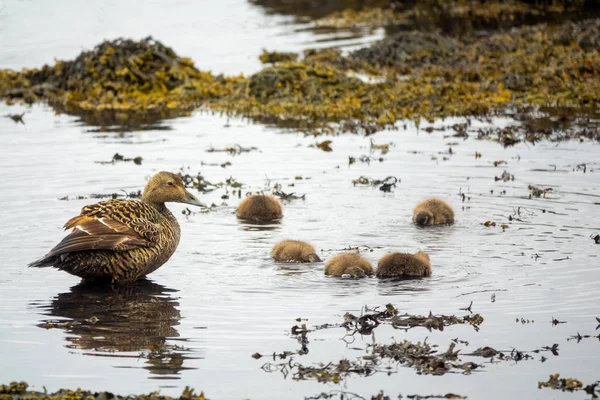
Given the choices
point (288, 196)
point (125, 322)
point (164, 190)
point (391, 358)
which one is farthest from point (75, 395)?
point (288, 196)

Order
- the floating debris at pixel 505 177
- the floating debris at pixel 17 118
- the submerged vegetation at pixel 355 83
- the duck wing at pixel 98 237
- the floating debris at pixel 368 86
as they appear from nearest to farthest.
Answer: the duck wing at pixel 98 237 < the floating debris at pixel 505 177 < the floating debris at pixel 368 86 < the submerged vegetation at pixel 355 83 < the floating debris at pixel 17 118

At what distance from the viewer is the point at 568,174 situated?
14.5 meters

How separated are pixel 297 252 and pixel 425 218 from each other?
2276mm

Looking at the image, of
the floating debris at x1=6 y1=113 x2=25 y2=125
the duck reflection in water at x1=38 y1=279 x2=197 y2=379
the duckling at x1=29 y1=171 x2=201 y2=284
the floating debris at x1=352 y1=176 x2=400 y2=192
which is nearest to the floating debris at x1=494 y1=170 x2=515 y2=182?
the floating debris at x1=352 y1=176 x2=400 y2=192

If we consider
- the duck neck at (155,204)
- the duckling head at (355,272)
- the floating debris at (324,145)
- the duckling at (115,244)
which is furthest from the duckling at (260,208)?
the floating debris at (324,145)

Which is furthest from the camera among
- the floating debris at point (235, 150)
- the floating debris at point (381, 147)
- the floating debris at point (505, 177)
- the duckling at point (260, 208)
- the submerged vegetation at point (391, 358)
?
the floating debris at point (235, 150)

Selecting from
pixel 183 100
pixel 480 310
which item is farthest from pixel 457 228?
pixel 183 100

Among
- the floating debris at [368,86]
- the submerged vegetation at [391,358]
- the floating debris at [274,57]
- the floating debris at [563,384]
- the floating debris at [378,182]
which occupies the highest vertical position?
the floating debris at [274,57]

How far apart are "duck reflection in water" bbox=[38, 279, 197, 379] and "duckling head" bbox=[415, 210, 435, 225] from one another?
3572 mm

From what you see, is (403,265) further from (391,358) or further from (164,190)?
(164,190)

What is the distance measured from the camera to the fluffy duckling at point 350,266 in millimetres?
9695

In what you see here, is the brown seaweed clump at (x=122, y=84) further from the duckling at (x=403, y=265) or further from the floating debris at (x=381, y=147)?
the duckling at (x=403, y=265)

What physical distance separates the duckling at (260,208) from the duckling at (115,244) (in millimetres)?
2354

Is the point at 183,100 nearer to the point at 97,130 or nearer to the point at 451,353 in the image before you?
the point at 97,130
